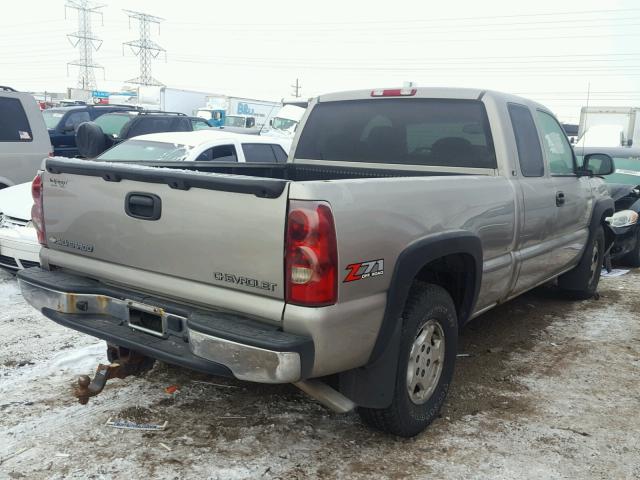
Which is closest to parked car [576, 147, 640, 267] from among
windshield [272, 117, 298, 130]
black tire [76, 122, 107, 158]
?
black tire [76, 122, 107, 158]

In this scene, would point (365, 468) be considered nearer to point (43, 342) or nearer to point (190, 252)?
point (190, 252)

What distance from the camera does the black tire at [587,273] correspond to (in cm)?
605

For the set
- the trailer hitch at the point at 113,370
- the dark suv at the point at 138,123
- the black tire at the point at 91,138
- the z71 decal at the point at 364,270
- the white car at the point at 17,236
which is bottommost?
the trailer hitch at the point at 113,370

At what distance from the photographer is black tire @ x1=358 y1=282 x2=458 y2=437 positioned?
3145mm

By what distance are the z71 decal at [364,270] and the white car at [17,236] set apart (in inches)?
155

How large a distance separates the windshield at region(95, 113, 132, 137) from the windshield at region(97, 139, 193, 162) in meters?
5.98

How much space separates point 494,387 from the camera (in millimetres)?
4188

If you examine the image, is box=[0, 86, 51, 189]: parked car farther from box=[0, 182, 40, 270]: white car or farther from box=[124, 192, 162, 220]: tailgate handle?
box=[124, 192, 162, 220]: tailgate handle

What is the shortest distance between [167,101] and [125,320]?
30.3 meters

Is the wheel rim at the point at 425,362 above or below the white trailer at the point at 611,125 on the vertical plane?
below

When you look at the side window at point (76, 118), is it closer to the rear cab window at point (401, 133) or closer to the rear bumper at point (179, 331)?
the rear cab window at point (401, 133)

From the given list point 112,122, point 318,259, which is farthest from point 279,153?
point 112,122

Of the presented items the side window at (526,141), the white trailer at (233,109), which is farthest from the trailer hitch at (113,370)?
the white trailer at (233,109)

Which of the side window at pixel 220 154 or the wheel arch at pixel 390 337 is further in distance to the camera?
the side window at pixel 220 154
